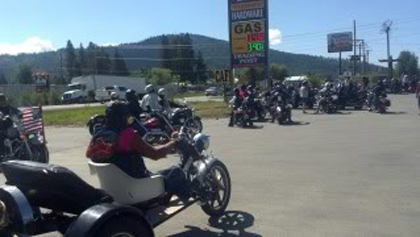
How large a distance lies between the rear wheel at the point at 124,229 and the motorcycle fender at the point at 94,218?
48 mm

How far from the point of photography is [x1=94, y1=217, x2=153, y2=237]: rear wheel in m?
4.86

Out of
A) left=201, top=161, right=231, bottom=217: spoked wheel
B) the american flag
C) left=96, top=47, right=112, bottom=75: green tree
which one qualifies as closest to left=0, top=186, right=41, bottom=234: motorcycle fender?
left=201, top=161, right=231, bottom=217: spoked wheel

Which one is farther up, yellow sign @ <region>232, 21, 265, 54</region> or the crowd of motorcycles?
yellow sign @ <region>232, 21, 265, 54</region>

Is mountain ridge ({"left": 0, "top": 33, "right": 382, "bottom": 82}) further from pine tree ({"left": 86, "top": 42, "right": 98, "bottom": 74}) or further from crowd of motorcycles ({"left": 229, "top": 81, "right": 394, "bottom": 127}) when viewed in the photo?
crowd of motorcycles ({"left": 229, "top": 81, "right": 394, "bottom": 127})

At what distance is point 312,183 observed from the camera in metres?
10.0

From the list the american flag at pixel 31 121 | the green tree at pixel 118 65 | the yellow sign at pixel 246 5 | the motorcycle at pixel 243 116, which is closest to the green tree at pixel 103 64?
the green tree at pixel 118 65

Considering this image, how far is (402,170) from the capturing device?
11164 mm

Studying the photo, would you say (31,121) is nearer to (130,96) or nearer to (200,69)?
(130,96)

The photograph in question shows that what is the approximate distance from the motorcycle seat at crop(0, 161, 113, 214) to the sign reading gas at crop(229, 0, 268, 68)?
29345 millimetres

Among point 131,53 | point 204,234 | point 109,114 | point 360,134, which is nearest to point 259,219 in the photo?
point 204,234

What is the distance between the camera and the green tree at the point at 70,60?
471ft

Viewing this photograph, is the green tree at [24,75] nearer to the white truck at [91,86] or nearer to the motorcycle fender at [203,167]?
the white truck at [91,86]

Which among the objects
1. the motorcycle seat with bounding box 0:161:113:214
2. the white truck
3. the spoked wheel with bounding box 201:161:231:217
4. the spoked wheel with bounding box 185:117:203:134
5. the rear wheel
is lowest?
the white truck

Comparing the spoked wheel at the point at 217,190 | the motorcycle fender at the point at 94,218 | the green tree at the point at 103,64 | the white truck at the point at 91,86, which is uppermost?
the green tree at the point at 103,64
